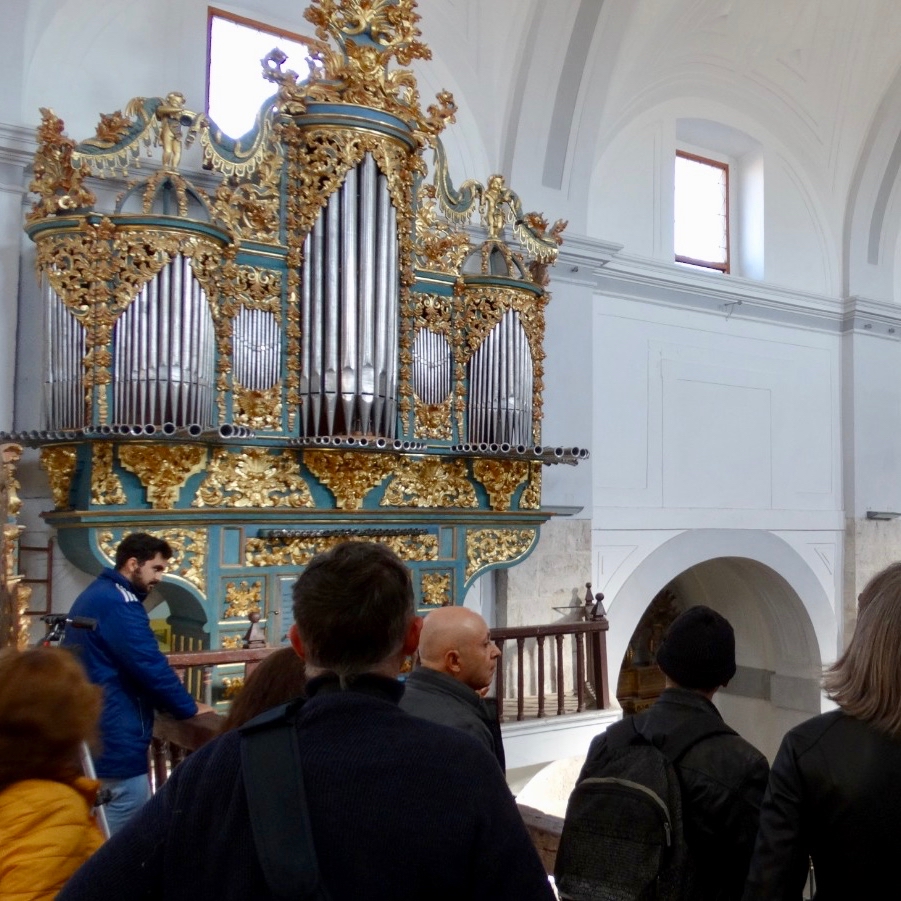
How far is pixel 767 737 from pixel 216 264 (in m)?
8.31

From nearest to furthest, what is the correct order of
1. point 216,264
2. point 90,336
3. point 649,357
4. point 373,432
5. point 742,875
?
1. point 742,875
2. point 90,336
3. point 216,264
4. point 373,432
5. point 649,357

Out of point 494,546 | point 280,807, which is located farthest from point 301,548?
point 280,807

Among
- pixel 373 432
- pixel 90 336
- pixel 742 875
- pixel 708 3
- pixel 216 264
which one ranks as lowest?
pixel 742 875

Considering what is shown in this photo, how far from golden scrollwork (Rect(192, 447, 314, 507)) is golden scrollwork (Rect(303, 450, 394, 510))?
0.13 m

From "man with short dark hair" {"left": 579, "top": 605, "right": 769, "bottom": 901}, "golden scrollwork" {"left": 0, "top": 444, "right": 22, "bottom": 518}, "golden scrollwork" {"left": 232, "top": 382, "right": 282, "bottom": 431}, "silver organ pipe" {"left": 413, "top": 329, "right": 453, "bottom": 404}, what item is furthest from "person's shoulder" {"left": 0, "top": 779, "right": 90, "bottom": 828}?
"silver organ pipe" {"left": 413, "top": 329, "right": 453, "bottom": 404}

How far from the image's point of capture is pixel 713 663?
2.36 m

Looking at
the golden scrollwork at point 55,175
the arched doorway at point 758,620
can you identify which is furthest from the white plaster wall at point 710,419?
the golden scrollwork at point 55,175

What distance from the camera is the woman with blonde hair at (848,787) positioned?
6.63 ft

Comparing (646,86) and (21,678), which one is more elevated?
(646,86)

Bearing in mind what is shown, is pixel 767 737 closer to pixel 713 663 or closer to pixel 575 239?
pixel 575 239

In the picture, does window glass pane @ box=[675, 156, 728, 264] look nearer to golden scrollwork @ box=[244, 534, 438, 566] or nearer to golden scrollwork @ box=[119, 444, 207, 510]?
golden scrollwork @ box=[244, 534, 438, 566]

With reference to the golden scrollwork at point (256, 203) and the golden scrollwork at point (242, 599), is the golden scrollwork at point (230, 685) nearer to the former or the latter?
the golden scrollwork at point (242, 599)

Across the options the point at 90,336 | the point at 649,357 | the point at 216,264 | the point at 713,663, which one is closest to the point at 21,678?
the point at 713,663

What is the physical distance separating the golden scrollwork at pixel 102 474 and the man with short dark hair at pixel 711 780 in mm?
3995
